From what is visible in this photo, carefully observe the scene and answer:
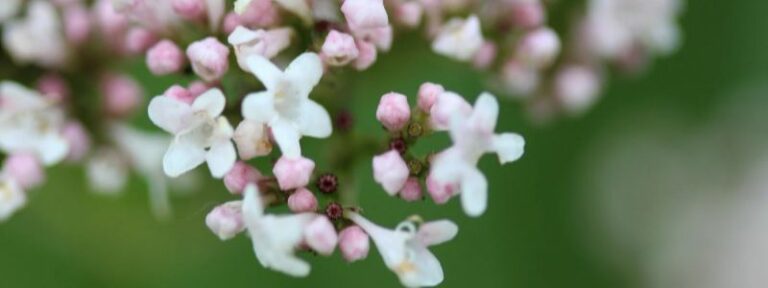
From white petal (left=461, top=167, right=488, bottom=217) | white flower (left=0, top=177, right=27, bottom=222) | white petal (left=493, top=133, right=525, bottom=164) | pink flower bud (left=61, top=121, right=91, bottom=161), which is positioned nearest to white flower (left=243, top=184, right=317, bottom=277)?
white petal (left=461, top=167, right=488, bottom=217)

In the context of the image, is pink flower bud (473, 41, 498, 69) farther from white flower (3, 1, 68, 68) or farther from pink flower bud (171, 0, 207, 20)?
white flower (3, 1, 68, 68)

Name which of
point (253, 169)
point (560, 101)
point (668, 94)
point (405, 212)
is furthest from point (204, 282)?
point (668, 94)

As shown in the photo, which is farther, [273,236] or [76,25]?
[76,25]

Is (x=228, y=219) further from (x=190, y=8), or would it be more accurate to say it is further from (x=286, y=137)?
(x=190, y=8)

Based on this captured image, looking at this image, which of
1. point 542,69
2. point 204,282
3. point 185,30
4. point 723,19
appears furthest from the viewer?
point 723,19

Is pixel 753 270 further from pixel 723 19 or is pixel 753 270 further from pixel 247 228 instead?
pixel 247 228

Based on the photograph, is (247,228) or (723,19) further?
(723,19)

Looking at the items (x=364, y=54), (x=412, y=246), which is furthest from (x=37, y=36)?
(x=412, y=246)
